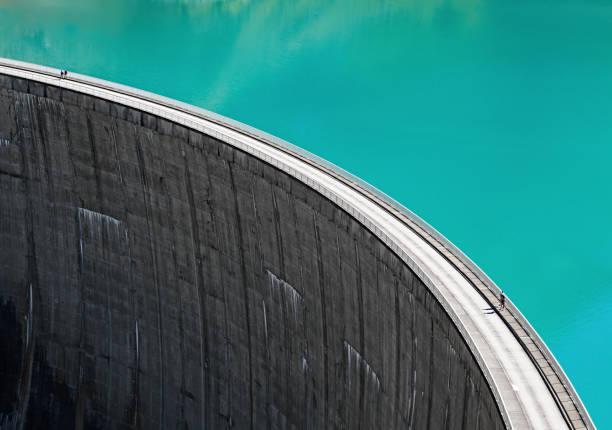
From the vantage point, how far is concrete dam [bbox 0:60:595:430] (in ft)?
38.9

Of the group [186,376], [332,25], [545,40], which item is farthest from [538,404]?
[332,25]

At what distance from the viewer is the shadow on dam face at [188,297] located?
1308cm

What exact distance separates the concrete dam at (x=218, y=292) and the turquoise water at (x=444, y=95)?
10.4 metres

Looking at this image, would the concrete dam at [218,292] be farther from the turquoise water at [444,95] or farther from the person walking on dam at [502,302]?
the turquoise water at [444,95]

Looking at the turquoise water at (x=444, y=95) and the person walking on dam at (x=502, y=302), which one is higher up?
the turquoise water at (x=444, y=95)

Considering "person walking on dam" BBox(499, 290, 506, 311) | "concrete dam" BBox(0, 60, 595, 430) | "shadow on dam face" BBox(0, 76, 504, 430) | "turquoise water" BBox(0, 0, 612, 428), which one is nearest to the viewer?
"concrete dam" BBox(0, 60, 595, 430)

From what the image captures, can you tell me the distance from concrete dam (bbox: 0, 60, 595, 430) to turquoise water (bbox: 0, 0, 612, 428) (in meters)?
10.4

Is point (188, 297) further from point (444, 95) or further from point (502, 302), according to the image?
point (444, 95)

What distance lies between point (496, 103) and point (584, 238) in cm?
1072

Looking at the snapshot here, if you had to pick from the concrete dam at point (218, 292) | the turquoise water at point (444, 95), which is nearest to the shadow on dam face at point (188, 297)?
the concrete dam at point (218, 292)

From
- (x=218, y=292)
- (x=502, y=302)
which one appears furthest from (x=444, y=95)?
(x=502, y=302)

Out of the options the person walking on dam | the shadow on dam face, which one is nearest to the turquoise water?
the shadow on dam face

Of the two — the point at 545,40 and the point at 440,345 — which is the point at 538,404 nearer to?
the point at 440,345

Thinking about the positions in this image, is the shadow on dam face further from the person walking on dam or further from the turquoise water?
the turquoise water
